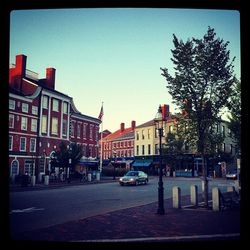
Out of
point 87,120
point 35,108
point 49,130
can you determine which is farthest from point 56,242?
point 87,120

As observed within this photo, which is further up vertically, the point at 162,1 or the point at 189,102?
the point at 162,1

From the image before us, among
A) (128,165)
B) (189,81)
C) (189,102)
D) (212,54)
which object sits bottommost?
(128,165)

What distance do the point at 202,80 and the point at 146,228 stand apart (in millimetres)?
7176

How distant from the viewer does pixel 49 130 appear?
37.4 m

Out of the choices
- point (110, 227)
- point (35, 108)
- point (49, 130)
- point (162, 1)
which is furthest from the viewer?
point (49, 130)

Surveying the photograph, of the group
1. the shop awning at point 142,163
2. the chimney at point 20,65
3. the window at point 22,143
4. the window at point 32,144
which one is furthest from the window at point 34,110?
the shop awning at point 142,163

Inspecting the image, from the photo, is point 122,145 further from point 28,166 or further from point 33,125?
point 28,166

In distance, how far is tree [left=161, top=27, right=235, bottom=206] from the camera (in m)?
12.7

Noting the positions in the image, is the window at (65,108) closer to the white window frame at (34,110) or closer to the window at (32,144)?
the white window frame at (34,110)

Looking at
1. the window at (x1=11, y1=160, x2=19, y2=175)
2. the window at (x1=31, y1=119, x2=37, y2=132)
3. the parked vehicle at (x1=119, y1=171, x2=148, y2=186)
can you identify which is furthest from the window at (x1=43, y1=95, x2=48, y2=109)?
the parked vehicle at (x1=119, y1=171, x2=148, y2=186)

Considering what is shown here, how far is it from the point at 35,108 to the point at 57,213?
2476 centimetres

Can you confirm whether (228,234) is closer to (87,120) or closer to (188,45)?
(188,45)

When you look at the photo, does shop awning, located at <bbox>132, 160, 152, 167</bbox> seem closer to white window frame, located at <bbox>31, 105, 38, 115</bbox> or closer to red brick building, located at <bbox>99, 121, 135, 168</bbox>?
red brick building, located at <bbox>99, 121, 135, 168</bbox>

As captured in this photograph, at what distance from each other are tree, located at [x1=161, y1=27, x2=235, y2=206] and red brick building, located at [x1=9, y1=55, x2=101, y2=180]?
76.2 feet
